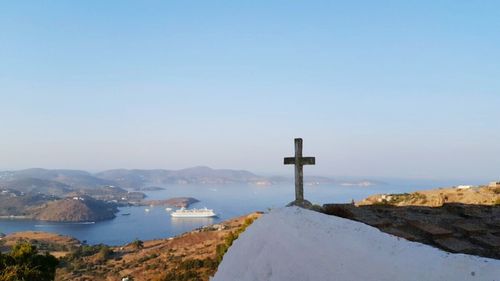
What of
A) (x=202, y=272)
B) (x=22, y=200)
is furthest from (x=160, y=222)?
(x=202, y=272)

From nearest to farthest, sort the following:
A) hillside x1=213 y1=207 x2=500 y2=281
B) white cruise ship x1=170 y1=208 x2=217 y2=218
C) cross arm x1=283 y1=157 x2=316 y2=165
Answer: hillside x1=213 y1=207 x2=500 y2=281, cross arm x1=283 y1=157 x2=316 y2=165, white cruise ship x1=170 y1=208 x2=217 y2=218

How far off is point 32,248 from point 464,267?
48.9ft

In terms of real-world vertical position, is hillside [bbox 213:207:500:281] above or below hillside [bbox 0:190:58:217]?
above

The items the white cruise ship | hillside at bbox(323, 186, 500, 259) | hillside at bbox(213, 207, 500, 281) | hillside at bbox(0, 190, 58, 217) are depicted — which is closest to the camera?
hillside at bbox(213, 207, 500, 281)

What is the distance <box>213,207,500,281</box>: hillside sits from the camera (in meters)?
2.96

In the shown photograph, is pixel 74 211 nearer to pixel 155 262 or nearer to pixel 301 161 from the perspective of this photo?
pixel 155 262

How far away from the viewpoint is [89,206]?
4764 inches

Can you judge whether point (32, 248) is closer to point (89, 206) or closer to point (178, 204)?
point (89, 206)

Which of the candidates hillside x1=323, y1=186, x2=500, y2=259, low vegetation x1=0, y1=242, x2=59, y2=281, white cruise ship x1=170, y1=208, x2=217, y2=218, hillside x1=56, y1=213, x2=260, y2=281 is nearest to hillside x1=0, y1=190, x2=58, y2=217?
white cruise ship x1=170, y1=208, x2=217, y2=218

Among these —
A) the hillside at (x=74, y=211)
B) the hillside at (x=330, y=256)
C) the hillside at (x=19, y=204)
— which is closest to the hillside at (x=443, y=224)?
the hillside at (x=330, y=256)

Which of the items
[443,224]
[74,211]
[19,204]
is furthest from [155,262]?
[19,204]

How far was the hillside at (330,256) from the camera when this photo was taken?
2963 mm

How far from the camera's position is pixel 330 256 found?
11.6 ft

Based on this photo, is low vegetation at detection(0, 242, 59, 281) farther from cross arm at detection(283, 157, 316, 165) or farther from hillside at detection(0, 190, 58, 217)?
hillside at detection(0, 190, 58, 217)
